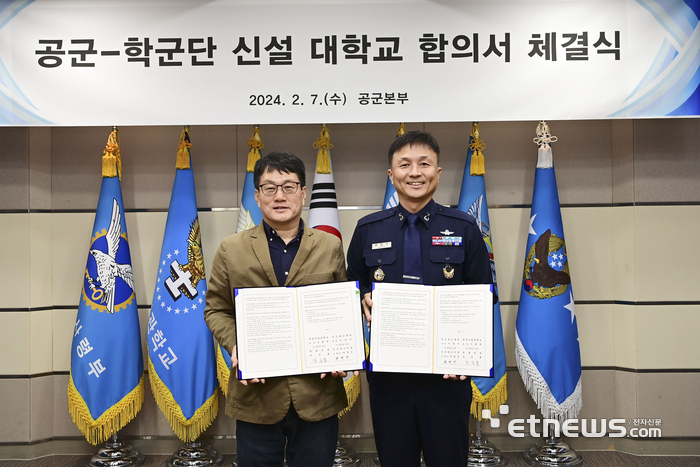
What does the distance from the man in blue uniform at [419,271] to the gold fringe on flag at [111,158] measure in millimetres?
1856

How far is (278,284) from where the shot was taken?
173 centimetres

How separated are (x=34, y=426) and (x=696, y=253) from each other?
4338 mm

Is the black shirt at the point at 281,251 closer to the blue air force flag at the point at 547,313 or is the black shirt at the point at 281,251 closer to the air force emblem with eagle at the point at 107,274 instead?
the air force emblem with eagle at the point at 107,274

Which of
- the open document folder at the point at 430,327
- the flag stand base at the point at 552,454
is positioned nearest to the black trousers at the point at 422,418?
the open document folder at the point at 430,327

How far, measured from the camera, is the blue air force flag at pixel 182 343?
290 centimetres

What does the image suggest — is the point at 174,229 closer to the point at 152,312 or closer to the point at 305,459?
the point at 152,312

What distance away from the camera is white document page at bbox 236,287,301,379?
165cm

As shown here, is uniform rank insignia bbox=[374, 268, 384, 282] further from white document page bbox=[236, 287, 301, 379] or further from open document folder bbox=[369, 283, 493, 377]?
white document page bbox=[236, 287, 301, 379]

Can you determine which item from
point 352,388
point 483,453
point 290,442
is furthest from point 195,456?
point 483,453

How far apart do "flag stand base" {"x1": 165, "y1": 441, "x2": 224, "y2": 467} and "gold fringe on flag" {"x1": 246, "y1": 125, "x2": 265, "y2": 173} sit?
69.0 inches

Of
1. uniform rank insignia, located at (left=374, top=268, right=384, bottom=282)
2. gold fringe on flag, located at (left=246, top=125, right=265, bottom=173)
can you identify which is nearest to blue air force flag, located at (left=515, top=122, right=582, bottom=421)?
uniform rank insignia, located at (left=374, top=268, right=384, bottom=282)

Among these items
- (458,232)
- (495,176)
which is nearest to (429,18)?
(495,176)

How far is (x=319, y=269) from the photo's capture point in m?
1.74

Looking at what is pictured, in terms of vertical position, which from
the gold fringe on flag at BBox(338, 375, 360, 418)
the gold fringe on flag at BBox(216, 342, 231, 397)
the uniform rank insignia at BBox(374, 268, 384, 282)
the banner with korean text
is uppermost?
the banner with korean text
